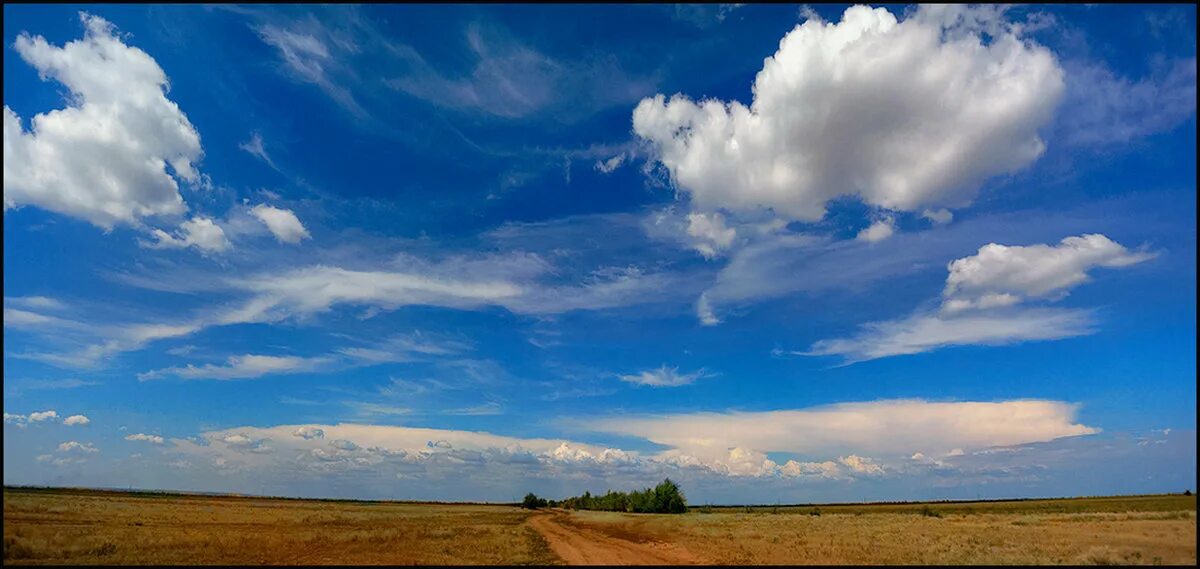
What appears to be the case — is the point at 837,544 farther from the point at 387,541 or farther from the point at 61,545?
the point at 61,545

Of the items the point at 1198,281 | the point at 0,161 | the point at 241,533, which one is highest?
the point at 0,161

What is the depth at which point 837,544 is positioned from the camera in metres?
39.2

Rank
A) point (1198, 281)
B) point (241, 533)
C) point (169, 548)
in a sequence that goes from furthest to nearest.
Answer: point (241, 533) < point (169, 548) < point (1198, 281)

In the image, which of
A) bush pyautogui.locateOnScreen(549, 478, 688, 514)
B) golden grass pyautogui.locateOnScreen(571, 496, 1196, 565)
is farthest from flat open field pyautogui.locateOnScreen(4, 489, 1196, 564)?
bush pyautogui.locateOnScreen(549, 478, 688, 514)

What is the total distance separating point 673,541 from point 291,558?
2580 cm

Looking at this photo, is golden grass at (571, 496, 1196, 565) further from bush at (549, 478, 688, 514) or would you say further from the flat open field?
bush at (549, 478, 688, 514)

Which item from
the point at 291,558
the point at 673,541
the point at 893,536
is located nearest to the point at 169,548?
the point at 291,558

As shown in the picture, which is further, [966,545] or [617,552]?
[617,552]

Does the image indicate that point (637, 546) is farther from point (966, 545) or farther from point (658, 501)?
point (658, 501)

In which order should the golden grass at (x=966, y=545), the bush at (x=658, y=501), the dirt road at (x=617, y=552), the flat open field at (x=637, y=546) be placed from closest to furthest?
the golden grass at (x=966, y=545) → the flat open field at (x=637, y=546) → the dirt road at (x=617, y=552) → the bush at (x=658, y=501)

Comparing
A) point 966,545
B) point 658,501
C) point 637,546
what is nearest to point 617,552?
point 637,546

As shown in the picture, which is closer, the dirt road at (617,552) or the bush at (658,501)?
the dirt road at (617,552)

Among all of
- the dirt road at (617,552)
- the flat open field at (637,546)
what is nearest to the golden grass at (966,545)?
the flat open field at (637,546)

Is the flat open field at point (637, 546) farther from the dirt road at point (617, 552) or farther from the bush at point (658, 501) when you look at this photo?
the bush at point (658, 501)
